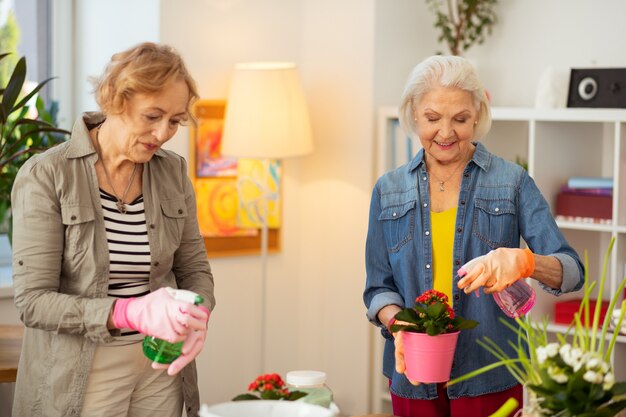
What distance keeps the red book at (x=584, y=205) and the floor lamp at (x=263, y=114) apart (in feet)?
3.34

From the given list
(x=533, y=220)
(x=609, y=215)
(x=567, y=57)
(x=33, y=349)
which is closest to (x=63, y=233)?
(x=33, y=349)

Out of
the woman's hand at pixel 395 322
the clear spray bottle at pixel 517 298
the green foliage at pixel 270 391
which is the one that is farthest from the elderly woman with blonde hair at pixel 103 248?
the clear spray bottle at pixel 517 298

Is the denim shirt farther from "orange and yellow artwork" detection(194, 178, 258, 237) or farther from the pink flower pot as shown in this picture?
"orange and yellow artwork" detection(194, 178, 258, 237)

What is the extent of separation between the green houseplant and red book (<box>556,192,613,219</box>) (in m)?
1.79

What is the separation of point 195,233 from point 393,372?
58 cm

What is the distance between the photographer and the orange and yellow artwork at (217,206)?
3.78 m

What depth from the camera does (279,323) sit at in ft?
Result: 13.7

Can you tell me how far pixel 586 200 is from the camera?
11.4 feet

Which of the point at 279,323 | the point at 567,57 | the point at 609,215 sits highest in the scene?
the point at 567,57

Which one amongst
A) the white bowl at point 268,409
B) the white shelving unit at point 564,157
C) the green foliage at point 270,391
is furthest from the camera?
the white shelving unit at point 564,157

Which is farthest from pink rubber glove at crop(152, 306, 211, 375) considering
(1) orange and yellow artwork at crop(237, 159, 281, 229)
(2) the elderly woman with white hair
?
(1) orange and yellow artwork at crop(237, 159, 281, 229)

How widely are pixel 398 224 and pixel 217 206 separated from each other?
1.66m

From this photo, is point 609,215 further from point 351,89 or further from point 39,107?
point 39,107

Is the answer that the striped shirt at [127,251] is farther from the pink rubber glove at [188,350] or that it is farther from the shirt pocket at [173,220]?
the pink rubber glove at [188,350]
